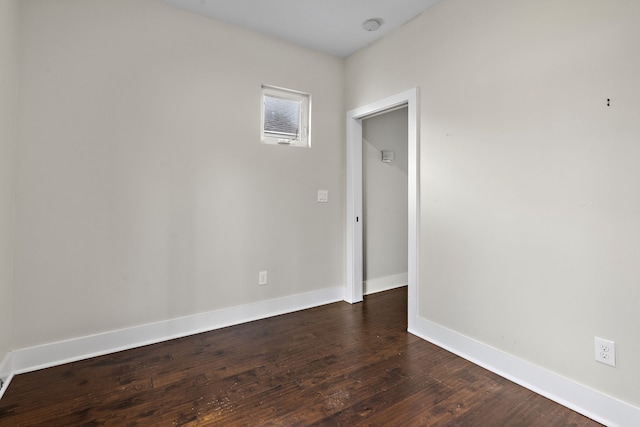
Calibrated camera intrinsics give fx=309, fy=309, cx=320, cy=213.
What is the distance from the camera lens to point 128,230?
2.33 m

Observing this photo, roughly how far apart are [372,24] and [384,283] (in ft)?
8.98

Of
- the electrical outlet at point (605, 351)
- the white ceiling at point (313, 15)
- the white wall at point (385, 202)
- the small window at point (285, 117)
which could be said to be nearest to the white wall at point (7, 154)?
the white ceiling at point (313, 15)

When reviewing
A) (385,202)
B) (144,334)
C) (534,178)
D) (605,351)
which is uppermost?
(534,178)

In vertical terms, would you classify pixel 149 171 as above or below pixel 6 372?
above

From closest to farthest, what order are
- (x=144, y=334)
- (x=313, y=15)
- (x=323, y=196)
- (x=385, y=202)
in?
(x=144, y=334) → (x=313, y=15) → (x=323, y=196) → (x=385, y=202)

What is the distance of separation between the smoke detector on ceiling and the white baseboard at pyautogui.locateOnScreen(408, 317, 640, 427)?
253 centimetres

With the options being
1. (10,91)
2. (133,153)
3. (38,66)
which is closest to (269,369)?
(133,153)

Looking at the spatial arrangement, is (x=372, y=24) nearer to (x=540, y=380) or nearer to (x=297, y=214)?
(x=297, y=214)

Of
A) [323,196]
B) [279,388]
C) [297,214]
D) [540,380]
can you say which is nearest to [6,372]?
[279,388]

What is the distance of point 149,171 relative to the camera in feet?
7.86

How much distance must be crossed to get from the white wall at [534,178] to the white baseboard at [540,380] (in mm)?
49

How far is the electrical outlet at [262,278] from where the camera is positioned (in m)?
2.92

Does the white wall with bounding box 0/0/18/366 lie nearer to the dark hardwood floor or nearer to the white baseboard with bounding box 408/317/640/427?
the dark hardwood floor

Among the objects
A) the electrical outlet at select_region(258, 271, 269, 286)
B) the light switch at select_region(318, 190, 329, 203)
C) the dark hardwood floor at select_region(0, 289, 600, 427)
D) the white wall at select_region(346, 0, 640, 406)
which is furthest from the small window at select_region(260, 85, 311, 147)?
the dark hardwood floor at select_region(0, 289, 600, 427)
